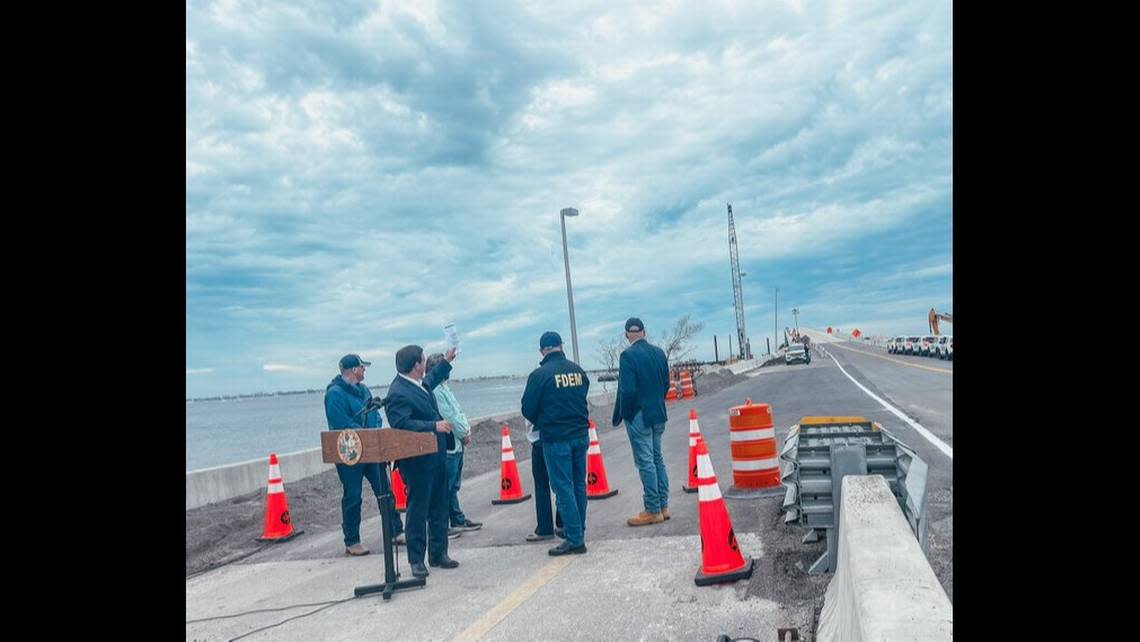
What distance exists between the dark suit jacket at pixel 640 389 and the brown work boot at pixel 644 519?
959mm

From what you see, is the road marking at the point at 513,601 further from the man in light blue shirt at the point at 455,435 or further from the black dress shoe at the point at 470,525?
the black dress shoe at the point at 470,525

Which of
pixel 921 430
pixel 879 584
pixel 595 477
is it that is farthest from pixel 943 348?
pixel 879 584

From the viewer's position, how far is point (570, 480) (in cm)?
712

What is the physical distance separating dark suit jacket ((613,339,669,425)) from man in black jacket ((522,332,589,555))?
686mm

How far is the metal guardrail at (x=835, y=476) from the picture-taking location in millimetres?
5250

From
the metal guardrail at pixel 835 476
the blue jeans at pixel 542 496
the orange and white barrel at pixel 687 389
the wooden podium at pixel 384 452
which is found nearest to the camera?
the metal guardrail at pixel 835 476

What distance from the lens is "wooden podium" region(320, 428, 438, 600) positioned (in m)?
6.06

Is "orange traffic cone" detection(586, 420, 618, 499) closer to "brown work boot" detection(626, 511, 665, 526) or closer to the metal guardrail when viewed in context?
"brown work boot" detection(626, 511, 665, 526)

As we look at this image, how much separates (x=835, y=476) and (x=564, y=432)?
2.63 metres

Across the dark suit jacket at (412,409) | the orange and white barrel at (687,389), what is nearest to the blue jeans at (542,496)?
the dark suit jacket at (412,409)

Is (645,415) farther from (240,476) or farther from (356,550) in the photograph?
(240,476)

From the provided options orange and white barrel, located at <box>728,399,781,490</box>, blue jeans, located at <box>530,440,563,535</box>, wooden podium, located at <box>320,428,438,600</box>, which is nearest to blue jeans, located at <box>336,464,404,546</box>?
wooden podium, located at <box>320,428,438,600</box>
